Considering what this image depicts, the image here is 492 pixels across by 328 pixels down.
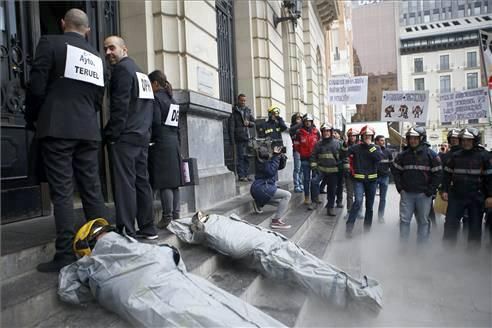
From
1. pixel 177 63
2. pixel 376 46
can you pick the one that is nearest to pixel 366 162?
pixel 177 63

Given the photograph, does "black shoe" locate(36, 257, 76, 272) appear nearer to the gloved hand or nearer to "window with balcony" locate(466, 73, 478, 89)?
the gloved hand

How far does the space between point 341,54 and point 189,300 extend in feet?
132

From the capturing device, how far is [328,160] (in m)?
7.53

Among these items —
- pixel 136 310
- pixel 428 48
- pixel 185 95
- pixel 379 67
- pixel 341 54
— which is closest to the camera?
pixel 136 310

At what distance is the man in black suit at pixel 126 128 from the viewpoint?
3.59 m

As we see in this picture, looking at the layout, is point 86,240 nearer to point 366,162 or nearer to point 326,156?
point 366,162

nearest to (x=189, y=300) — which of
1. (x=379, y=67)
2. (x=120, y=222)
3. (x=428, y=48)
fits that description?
(x=120, y=222)

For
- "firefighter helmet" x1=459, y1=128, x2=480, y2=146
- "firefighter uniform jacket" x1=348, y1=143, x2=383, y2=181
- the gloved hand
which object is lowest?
the gloved hand

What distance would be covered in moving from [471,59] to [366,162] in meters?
60.7

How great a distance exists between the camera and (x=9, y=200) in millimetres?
4348

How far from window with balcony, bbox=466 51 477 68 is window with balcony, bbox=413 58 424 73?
5979 millimetres

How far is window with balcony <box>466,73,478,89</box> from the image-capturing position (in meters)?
56.7

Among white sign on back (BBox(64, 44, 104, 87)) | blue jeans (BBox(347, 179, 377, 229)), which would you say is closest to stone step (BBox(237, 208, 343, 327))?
white sign on back (BBox(64, 44, 104, 87))

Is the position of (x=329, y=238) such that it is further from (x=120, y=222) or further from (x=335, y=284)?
(x=120, y=222)
